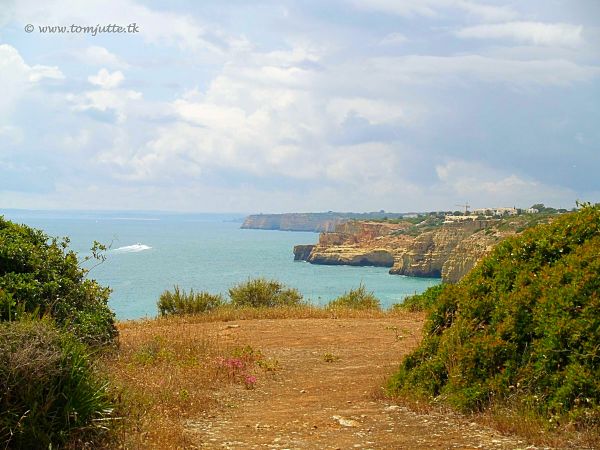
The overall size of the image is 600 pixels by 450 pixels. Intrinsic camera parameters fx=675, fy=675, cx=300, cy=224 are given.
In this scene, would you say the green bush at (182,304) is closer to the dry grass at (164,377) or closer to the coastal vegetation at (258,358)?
the dry grass at (164,377)

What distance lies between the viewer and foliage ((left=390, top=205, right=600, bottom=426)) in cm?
632

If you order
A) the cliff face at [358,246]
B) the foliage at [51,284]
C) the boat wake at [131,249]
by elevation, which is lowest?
the boat wake at [131,249]

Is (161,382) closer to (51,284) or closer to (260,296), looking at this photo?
(51,284)

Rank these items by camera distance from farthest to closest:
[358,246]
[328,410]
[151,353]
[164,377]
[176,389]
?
[358,246] → [151,353] → [164,377] → [176,389] → [328,410]

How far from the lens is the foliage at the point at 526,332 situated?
249 inches

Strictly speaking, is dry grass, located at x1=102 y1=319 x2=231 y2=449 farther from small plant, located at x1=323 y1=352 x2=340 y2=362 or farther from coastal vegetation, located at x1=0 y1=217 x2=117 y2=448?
small plant, located at x1=323 y1=352 x2=340 y2=362

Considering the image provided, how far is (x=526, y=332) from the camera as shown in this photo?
7.05 metres

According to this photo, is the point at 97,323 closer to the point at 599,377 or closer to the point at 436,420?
the point at 436,420

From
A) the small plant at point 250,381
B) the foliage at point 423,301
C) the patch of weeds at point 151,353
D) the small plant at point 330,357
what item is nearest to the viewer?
the small plant at point 250,381

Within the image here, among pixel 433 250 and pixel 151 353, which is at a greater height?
pixel 151 353

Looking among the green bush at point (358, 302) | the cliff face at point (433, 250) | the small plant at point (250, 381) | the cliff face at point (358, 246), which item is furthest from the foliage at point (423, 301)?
the cliff face at point (358, 246)

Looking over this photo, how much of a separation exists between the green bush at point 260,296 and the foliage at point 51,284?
10.5m

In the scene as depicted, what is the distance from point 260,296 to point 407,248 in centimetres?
8226

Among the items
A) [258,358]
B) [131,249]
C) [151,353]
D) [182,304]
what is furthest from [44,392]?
[131,249]
